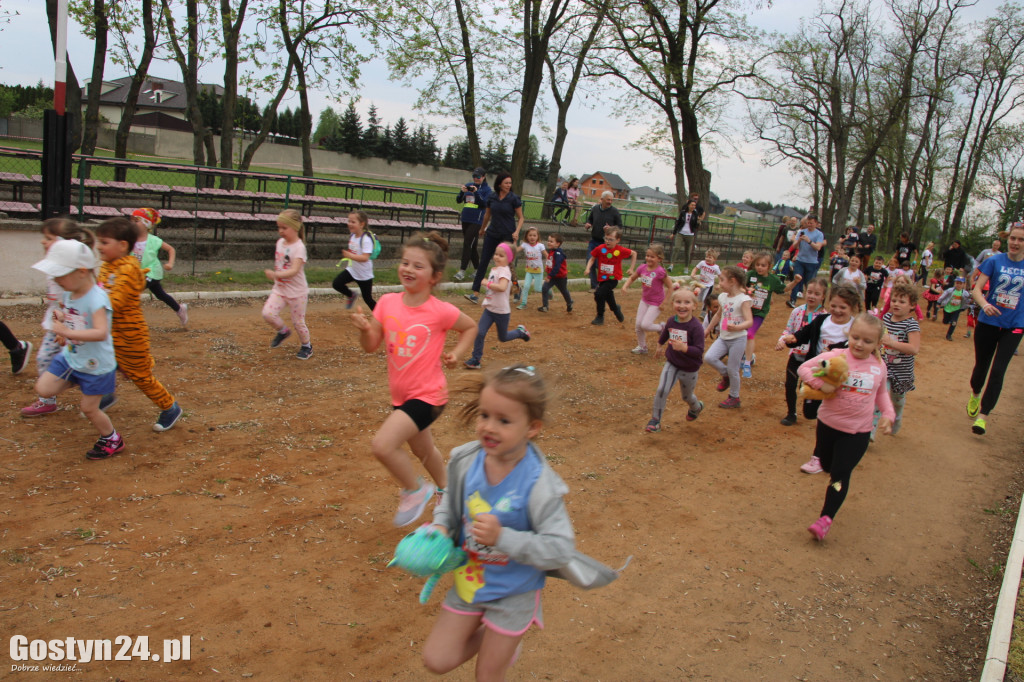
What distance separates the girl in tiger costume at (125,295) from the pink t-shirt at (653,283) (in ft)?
19.8

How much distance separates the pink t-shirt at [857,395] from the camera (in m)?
4.78

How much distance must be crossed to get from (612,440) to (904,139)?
41412mm

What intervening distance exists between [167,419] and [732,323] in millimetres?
5661

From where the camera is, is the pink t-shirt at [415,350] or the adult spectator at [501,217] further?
the adult spectator at [501,217]

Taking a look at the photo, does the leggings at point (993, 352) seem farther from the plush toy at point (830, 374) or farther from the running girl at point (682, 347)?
the plush toy at point (830, 374)

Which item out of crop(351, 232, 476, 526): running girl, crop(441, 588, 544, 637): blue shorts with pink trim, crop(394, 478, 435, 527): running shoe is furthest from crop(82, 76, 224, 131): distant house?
crop(441, 588, 544, 637): blue shorts with pink trim

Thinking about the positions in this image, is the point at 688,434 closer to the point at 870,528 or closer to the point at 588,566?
the point at 870,528

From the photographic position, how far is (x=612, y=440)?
6652 millimetres

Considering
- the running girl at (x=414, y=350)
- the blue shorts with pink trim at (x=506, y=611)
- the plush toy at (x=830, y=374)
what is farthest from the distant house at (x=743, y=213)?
the blue shorts with pink trim at (x=506, y=611)

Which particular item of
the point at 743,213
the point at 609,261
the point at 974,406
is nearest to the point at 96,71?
the point at 609,261

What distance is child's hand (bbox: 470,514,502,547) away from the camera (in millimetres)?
2395

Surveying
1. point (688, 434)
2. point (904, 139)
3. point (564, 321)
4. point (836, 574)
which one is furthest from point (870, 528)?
point (904, 139)

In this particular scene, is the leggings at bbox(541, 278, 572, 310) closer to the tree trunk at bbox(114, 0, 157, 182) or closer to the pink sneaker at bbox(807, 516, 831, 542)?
the pink sneaker at bbox(807, 516, 831, 542)

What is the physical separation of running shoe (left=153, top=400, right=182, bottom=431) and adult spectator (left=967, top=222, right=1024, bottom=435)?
7888mm
